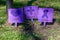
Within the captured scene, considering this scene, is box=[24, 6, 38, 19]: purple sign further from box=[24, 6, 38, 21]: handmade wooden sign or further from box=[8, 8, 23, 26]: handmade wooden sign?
box=[8, 8, 23, 26]: handmade wooden sign

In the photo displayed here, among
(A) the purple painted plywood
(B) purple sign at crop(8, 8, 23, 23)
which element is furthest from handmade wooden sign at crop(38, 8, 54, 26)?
(B) purple sign at crop(8, 8, 23, 23)

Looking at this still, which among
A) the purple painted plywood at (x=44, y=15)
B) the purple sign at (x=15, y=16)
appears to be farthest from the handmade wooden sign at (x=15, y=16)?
the purple painted plywood at (x=44, y=15)

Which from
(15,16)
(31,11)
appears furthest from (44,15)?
(15,16)

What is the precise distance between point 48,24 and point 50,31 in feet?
1.67

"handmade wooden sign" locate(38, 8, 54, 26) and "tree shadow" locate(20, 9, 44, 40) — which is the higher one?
"handmade wooden sign" locate(38, 8, 54, 26)

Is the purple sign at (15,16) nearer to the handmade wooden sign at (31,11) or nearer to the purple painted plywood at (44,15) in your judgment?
the handmade wooden sign at (31,11)

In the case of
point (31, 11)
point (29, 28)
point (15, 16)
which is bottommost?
point (29, 28)

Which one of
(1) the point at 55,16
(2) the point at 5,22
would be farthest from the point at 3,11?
(1) the point at 55,16

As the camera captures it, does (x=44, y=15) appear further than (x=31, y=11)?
No

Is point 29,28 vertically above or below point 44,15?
below

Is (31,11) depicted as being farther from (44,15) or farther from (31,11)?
(44,15)

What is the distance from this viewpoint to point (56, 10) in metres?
8.07

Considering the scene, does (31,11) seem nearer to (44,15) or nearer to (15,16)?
(44,15)

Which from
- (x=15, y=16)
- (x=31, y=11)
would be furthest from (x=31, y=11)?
(x=15, y=16)
